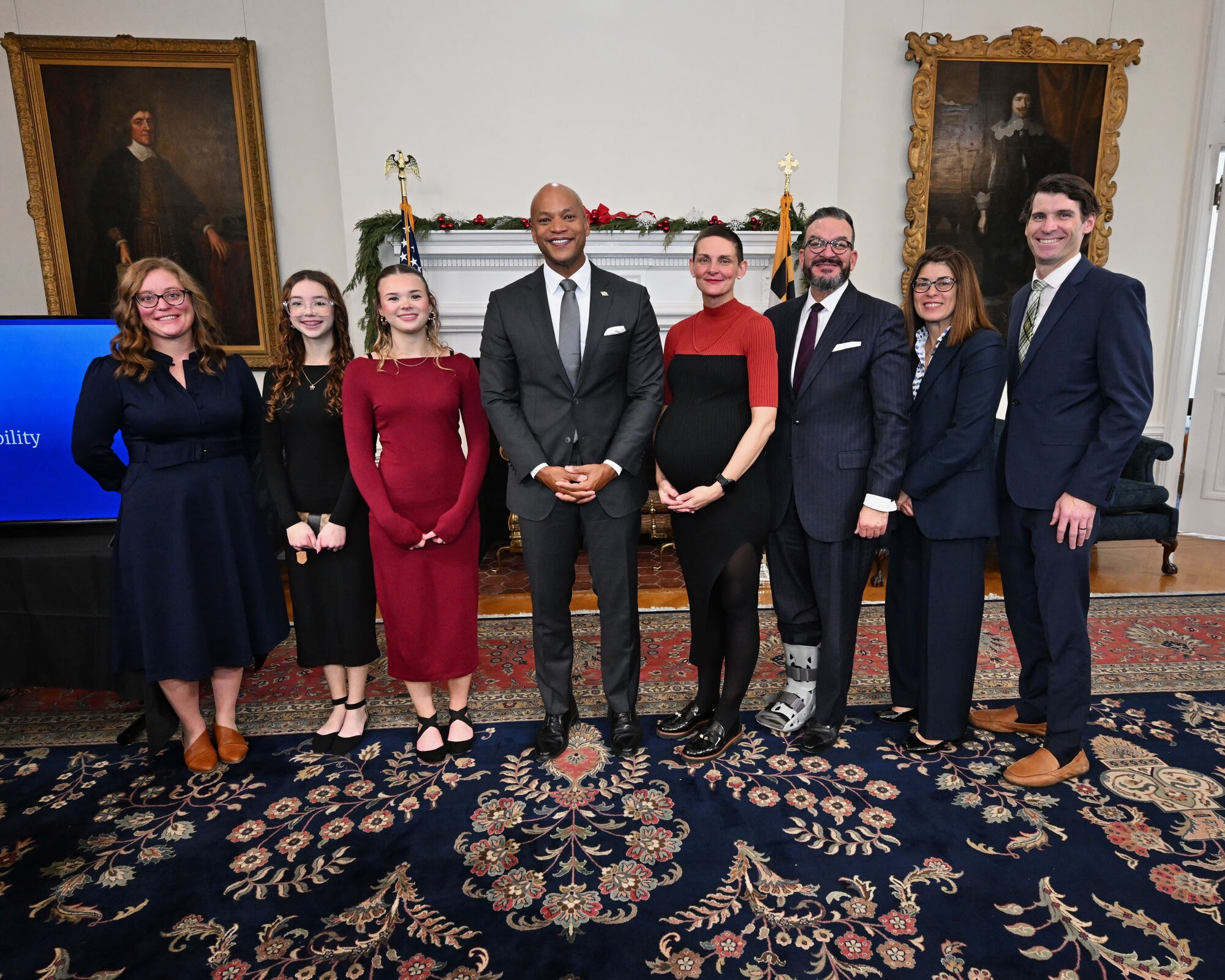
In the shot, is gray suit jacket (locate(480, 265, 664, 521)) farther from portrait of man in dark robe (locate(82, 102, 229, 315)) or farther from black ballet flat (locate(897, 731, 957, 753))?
portrait of man in dark robe (locate(82, 102, 229, 315))

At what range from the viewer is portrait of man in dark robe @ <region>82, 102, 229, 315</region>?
17.3ft

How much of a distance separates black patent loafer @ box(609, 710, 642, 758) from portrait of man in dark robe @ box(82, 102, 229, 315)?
489cm

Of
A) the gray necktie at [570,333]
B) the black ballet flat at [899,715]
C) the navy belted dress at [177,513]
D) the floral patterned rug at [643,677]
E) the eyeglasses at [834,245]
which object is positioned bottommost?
the floral patterned rug at [643,677]

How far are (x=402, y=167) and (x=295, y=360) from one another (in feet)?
9.47

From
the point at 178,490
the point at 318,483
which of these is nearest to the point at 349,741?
the point at 318,483

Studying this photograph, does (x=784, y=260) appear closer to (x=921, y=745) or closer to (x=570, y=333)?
(x=570, y=333)

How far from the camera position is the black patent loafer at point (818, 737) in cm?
263

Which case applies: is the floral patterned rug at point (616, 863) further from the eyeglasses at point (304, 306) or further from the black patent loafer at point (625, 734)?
the eyeglasses at point (304, 306)

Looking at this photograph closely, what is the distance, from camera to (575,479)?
7.86 feet

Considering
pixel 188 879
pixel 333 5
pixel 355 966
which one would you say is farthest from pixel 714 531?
pixel 333 5

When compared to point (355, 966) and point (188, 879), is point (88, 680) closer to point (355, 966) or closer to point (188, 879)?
point (188, 879)

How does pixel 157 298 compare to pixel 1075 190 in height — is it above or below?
below

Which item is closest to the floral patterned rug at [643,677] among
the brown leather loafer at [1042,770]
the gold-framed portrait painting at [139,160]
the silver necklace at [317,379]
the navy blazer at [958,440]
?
the brown leather loafer at [1042,770]

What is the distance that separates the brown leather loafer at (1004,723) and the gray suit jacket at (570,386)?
1.68 meters
